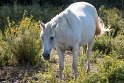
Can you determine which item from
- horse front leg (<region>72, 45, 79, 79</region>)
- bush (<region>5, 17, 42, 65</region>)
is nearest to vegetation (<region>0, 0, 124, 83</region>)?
bush (<region>5, 17, 42, 65</region>)

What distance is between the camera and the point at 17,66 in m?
7.50

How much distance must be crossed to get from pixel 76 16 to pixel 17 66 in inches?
67.9

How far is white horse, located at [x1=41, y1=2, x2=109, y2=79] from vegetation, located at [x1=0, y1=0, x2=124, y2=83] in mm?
282

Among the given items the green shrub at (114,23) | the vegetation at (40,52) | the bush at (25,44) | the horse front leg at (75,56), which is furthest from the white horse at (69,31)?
the green shrub at (114,23)

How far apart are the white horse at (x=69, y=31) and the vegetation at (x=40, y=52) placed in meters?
0.28

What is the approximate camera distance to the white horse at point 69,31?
6004 millimetres

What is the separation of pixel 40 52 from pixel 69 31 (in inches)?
55.8

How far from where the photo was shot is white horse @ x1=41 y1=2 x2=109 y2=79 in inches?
236

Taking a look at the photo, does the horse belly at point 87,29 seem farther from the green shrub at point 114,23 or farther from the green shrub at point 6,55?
the green shrub at point 114,23

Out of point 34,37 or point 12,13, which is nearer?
point 34,37

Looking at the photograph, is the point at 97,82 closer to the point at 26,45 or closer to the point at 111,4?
the point at 26,45

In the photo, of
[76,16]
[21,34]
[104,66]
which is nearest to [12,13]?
[21,34]

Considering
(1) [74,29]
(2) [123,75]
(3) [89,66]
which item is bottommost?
(3) [89,66]

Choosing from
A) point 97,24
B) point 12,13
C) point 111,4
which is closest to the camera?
point 97,24
